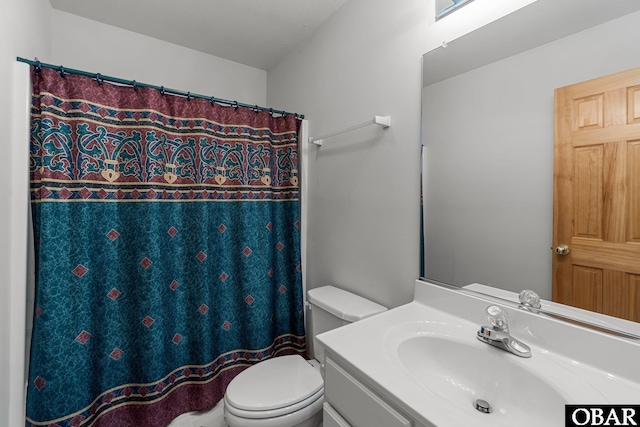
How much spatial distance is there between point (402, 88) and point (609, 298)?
1.04 metres

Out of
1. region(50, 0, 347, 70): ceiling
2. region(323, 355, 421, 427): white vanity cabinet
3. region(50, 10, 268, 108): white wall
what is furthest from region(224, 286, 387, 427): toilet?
region(50, 10, 268, 108): white wall

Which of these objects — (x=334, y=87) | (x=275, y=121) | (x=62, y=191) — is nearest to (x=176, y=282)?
(x=62, y=191)

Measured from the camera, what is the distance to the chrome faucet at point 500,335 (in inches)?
32.4

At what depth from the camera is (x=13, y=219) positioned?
3.76 ft

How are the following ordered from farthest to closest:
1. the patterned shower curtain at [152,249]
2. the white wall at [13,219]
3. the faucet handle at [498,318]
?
the patterned shower curtain at [152,249], the white wall at [13,219], the faucet handle at [498,318]

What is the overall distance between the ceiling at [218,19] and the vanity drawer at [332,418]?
1.93 meters

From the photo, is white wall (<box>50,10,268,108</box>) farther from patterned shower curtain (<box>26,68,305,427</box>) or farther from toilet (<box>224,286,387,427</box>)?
toilet (<box>224,286,387,427</box>)

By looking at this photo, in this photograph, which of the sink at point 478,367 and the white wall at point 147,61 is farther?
the white wall at point 147,61

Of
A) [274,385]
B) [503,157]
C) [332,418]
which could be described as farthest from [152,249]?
[503,157]

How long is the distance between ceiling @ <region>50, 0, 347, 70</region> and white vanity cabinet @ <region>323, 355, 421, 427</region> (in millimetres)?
1824

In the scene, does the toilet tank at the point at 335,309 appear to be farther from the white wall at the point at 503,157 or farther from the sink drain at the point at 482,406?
the sink drain at the point at 482,406

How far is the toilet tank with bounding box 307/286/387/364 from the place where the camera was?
1.31 metres

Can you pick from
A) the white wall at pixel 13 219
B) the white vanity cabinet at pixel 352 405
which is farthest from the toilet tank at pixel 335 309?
the white wall at pixel 13 219

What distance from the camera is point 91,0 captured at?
158 centimetres
